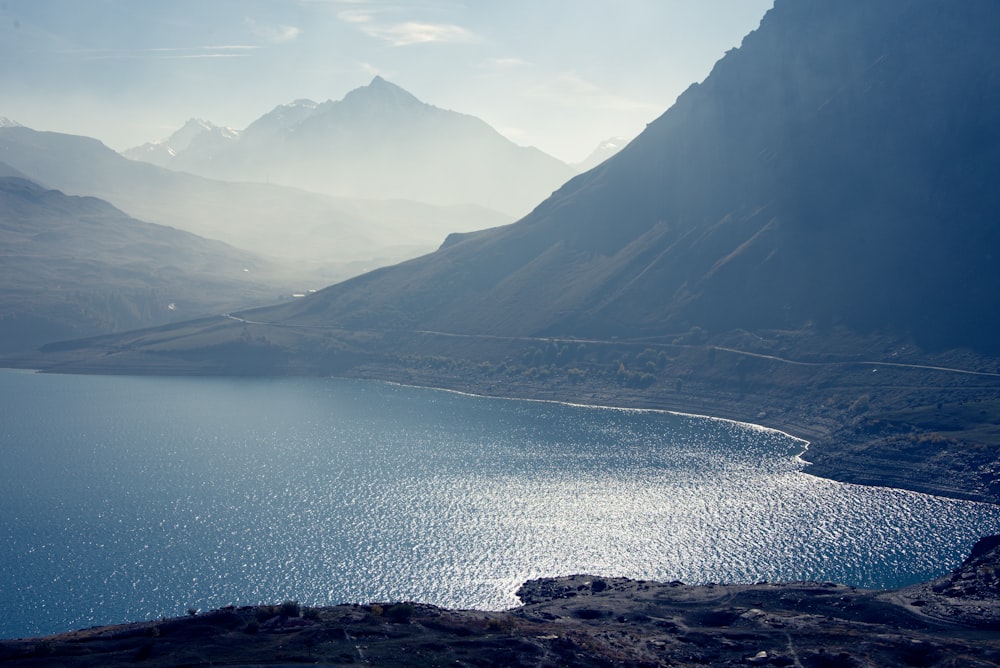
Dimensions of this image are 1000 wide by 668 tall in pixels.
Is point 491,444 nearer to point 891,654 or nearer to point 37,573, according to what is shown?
point 37,573

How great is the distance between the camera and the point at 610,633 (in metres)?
81.9

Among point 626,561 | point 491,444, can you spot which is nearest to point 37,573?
point 626,561

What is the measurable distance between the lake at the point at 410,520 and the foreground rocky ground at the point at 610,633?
53.4 ft

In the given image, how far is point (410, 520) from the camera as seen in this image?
128625mm

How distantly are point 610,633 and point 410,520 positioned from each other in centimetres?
5193

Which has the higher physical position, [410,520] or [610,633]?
[410,520]

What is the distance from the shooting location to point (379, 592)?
342 feet

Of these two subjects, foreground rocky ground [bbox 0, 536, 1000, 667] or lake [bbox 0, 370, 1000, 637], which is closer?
foreground rocky ground [bbox 0, 536, 1000, 667]

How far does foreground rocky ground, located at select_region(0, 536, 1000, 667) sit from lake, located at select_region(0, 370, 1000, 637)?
53.4 ft

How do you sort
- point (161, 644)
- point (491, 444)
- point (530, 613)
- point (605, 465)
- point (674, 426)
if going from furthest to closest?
point (674, 426), point (491, 444), point (605, 465), point (530, 613), point (161, 644)

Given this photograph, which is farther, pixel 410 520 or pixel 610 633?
pixel 410 520

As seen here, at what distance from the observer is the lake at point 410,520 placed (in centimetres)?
10588

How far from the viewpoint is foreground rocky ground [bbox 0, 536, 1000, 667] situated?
227ft

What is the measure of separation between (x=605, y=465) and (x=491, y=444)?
84.6 ft
